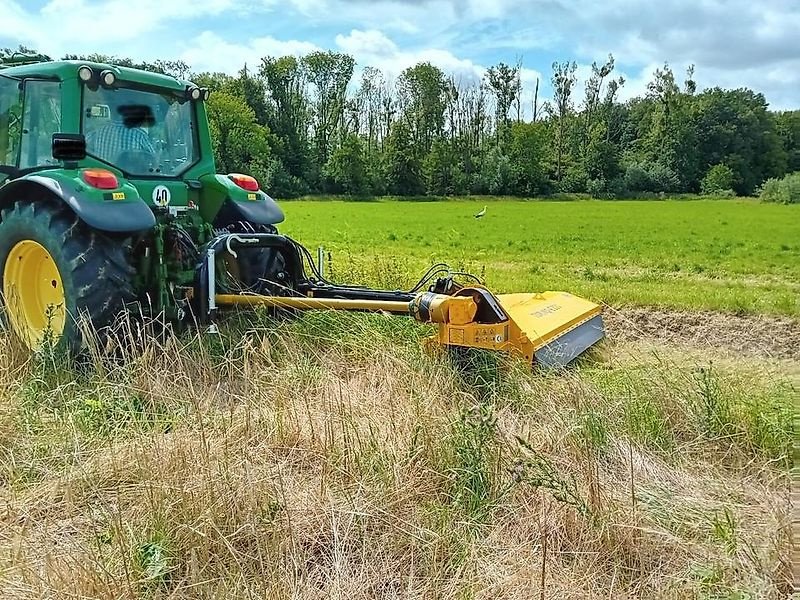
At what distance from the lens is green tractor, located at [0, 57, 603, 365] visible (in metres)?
4.36

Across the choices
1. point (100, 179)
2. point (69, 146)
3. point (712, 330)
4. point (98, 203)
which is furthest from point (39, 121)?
point (712, 330)

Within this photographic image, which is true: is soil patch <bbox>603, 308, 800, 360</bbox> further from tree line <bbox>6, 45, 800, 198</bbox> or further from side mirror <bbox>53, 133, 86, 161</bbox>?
tree line <bbox>6, 45, 800, 198</bbox>

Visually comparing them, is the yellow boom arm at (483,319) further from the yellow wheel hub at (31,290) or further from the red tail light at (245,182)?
the red tail light at (245,182)

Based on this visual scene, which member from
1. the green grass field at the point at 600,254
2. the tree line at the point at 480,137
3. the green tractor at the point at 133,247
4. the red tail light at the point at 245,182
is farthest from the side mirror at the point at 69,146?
the tree line at the point at 480,137

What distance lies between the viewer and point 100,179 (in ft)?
14.8

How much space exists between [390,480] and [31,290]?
135 inches

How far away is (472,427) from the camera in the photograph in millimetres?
3117

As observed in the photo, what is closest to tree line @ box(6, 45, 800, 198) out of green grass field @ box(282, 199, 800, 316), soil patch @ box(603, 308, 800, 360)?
green grass field @ box(282, 199, 800, 316)

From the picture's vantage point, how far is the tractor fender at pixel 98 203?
4336 mm

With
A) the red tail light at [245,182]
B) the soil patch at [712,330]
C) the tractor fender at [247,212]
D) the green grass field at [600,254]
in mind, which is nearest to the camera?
the tractor fender at [247,212]

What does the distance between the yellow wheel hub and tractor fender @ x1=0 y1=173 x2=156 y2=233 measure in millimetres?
449

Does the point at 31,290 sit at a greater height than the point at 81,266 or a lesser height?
lesser

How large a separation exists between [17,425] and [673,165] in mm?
52451

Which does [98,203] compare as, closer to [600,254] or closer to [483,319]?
[483,319]
